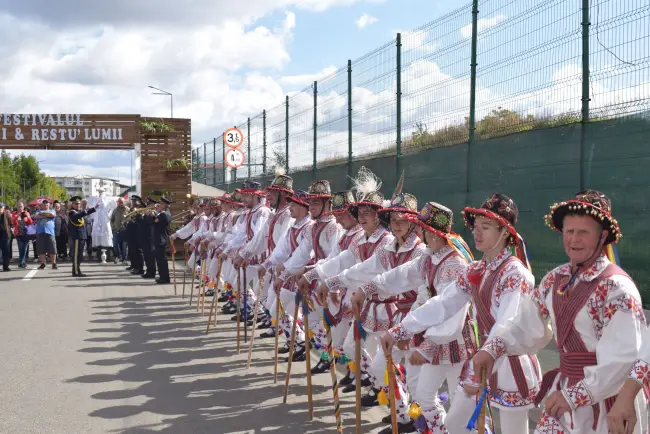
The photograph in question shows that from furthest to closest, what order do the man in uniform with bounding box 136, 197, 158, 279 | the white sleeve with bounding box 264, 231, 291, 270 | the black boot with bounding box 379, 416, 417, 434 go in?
the man in uniform with bounding box 136, 197, 158, 279, the white sleeve with bounding box 264, 231, 291, 270, the black boot with bounding box 379, 416, 417, 434

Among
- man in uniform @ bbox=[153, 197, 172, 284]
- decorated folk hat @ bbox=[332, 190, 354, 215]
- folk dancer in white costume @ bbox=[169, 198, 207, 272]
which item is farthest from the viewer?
man in uniform @ bbox=[153, 197, 172, 284]

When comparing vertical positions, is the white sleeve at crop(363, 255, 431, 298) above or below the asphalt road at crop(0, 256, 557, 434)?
above

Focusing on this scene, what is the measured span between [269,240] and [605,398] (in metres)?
7.65

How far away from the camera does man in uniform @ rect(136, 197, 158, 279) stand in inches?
738

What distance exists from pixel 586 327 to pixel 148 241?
1647cm

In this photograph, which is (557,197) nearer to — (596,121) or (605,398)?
(596,121)

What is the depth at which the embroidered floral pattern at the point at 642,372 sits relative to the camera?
3207 mm

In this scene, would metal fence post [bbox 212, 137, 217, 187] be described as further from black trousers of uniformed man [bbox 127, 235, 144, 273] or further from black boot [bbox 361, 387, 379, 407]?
black boot [bbox 361, 387, 379, 407]

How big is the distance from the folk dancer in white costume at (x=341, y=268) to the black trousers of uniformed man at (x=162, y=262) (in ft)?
35.4

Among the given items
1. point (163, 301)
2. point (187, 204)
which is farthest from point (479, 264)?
point (187, 204)

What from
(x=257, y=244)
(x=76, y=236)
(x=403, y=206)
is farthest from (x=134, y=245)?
(x=403, y=206)

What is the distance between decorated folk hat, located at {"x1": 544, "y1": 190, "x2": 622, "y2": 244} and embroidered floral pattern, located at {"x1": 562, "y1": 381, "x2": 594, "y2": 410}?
730 millimetres

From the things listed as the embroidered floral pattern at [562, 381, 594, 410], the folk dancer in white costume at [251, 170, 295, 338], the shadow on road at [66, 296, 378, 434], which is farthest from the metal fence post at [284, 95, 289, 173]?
the embroidered floral pattern at [562, 381, 594, 410]

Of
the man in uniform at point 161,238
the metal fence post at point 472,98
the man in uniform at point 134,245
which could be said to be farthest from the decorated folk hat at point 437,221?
the man in uniform at point 134,245
